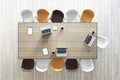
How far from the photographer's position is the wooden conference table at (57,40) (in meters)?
4.07

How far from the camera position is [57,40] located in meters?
4.10

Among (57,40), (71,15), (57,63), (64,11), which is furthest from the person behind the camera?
(64,11)

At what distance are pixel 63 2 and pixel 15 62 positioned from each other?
1.63 m

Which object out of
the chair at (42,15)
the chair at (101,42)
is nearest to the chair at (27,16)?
the chair at (42,15)

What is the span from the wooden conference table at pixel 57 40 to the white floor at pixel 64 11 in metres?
0.76

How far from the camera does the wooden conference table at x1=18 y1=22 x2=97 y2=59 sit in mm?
4074

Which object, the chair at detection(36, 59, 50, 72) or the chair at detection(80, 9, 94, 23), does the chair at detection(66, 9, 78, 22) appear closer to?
the chair at detection(80, 9, 94, 23)

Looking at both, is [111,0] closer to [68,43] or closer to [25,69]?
[68,43]

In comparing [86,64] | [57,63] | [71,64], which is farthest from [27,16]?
[86,64]

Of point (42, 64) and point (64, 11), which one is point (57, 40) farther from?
point (64, 11)

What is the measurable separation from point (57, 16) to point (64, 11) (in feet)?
2.01

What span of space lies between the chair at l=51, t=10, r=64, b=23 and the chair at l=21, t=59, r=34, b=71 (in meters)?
0.89

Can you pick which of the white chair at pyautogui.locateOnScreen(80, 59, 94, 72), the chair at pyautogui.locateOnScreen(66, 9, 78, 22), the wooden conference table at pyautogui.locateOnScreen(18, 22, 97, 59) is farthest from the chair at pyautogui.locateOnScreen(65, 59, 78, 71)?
the chair at pyautogui.locateOnScreen(66, 9, 78, 22)

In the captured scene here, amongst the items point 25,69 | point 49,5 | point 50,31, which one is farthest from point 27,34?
point 49,5
